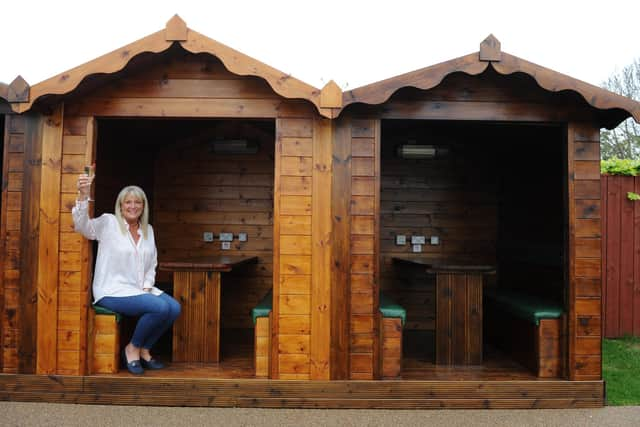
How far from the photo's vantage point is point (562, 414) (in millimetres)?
3514

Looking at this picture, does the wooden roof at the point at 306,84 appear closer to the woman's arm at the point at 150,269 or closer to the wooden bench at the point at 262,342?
the woman's arm at the point at 150,269

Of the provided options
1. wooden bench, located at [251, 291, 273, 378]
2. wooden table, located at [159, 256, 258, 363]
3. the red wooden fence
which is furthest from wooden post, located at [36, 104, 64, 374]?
the red wooden fence

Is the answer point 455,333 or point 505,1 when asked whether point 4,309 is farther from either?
point 505,1

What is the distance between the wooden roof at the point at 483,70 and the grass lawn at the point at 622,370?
2305mm

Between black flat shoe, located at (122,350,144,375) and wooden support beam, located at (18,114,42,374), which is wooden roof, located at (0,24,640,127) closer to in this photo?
wooden support beam, located at (18,114,42,374)

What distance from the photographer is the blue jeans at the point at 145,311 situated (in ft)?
12.3

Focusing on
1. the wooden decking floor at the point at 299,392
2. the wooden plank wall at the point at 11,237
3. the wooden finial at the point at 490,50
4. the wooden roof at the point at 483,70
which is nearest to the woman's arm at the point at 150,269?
the wooden decking floor at the point at 299,392

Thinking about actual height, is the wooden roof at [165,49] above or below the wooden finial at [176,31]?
below

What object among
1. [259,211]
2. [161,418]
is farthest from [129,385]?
[259,211]

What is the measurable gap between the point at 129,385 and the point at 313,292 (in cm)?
158

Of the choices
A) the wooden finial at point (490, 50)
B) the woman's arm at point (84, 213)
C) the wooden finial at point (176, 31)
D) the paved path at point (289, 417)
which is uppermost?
the wooden finial at point (176, 31)

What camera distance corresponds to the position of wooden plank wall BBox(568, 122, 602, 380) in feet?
12.1

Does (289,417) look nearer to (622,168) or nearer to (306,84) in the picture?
(306,84)

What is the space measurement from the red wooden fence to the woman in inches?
197
